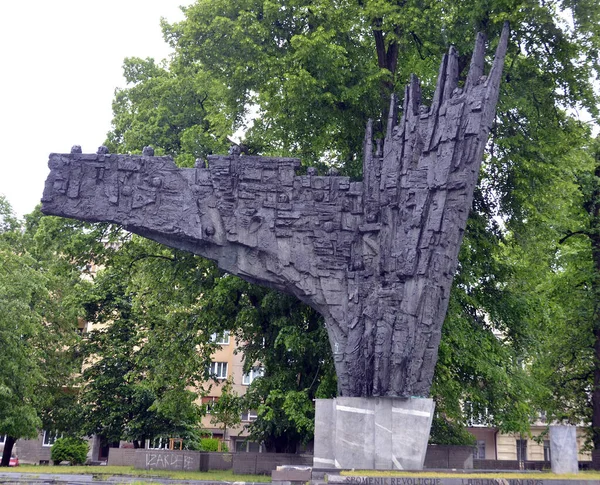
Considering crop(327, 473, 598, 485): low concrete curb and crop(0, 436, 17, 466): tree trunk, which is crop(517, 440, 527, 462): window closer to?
crop(0, 436, 17, 466): tree trunk

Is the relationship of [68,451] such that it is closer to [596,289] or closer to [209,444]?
[209,444]

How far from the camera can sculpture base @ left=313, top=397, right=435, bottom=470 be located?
1323 cm

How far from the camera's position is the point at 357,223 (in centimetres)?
1442

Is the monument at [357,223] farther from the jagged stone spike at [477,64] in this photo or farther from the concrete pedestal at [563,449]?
the concrete pedestal at [563,449]

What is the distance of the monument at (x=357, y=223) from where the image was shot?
44.0ft

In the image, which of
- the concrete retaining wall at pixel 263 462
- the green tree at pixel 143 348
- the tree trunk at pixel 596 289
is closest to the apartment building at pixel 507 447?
the tree trunk at pixel 596 289

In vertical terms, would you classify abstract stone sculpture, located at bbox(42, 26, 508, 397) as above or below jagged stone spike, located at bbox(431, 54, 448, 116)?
below

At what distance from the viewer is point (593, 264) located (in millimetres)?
24391

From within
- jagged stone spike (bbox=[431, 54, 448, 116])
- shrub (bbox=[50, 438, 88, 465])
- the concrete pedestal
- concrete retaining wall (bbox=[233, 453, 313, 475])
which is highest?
jagged stone spike (bbox=[431, 54, 448, 116])

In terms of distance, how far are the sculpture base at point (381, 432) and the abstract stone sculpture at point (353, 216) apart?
0.27 m

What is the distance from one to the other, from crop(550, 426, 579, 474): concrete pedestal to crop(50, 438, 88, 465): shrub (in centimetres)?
2007

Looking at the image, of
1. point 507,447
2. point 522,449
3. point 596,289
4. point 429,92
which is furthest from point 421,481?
point 522,449

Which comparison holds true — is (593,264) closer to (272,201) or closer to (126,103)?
(272,201)

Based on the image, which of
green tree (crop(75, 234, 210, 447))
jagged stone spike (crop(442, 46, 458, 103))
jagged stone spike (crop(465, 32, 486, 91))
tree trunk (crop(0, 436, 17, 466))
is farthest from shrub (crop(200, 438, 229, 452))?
jagged stone spike (crop(465, 32, 486, 91))
